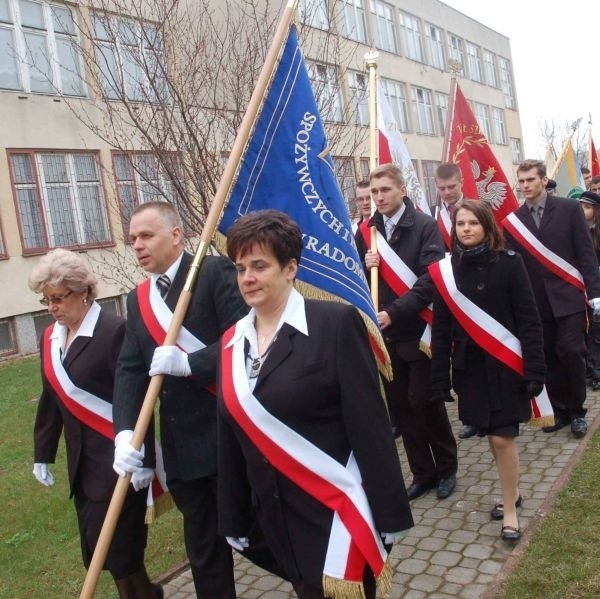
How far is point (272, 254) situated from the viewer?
2566 millimetres

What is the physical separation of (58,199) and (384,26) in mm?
22217

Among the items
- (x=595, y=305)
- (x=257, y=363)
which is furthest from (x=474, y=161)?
(x=257, y=363)

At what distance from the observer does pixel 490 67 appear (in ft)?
153

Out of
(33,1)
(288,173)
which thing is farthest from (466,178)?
(33,1)

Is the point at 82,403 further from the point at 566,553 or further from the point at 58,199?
the point at 58,199

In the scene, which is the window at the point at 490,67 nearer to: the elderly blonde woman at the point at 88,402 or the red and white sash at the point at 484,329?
the red and white sash at the point at 484,329

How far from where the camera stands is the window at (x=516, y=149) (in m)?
48.6

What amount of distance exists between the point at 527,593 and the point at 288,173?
241 centimetres

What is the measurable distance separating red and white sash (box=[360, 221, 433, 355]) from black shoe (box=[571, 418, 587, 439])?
1622 mm

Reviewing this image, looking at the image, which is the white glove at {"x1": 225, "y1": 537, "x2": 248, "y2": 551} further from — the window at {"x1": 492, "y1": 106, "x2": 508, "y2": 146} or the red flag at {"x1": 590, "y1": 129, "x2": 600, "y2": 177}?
the window at {"x1": 492, "y1": 106, "x2": 508, "y2": 146}

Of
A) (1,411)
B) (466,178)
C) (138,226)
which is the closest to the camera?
(138,226)

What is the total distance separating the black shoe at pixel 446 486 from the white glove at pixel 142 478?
2.22 m

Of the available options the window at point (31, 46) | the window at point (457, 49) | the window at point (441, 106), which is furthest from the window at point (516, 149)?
the window at point (31, 46)

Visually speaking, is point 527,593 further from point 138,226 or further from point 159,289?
point 138,226
